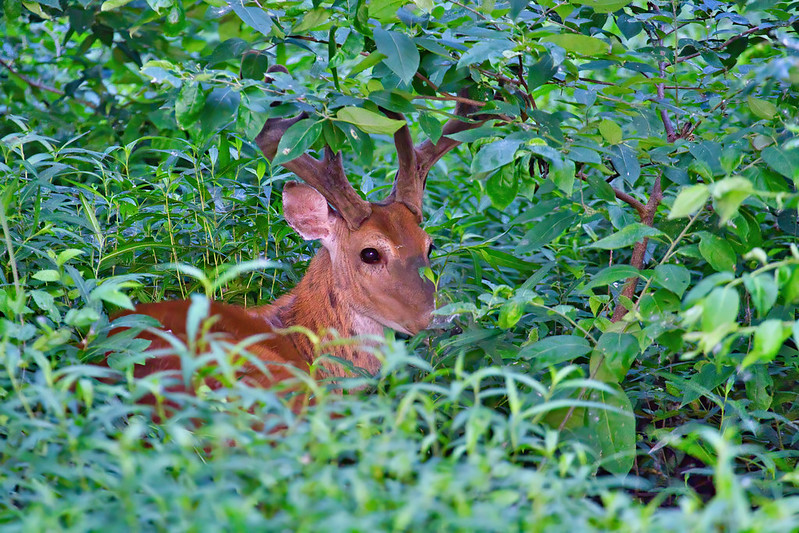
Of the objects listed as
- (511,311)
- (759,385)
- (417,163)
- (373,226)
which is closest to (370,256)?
(373,226)

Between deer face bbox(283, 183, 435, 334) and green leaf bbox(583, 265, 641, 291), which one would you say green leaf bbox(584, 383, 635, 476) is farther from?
deer face bbox(283, 183, 435, 334)

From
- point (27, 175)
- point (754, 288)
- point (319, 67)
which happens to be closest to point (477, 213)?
point (319, 67)

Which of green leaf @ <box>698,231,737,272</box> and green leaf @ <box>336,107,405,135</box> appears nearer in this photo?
green leaf @ <box>698,231,737,272</box>

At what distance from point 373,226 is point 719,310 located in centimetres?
231

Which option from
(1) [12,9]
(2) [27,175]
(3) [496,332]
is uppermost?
(1) [12,9]

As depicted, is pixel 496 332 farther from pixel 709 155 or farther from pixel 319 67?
pixel 319 67

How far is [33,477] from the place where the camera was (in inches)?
77.7

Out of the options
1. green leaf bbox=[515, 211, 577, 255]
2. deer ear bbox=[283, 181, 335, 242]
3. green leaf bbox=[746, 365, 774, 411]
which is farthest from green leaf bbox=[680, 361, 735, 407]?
deer ear bbox=[283, 181, 335, 242]

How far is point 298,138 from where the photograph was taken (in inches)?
116

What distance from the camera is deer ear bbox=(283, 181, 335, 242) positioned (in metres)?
4.05

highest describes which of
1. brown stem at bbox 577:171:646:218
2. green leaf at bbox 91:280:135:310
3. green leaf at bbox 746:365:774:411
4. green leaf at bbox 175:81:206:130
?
green leaf at bbox 175:81:206:130

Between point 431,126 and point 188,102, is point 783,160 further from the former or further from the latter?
point 188,102

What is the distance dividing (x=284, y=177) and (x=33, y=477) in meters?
2.50

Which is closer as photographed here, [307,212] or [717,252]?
[717,252]
